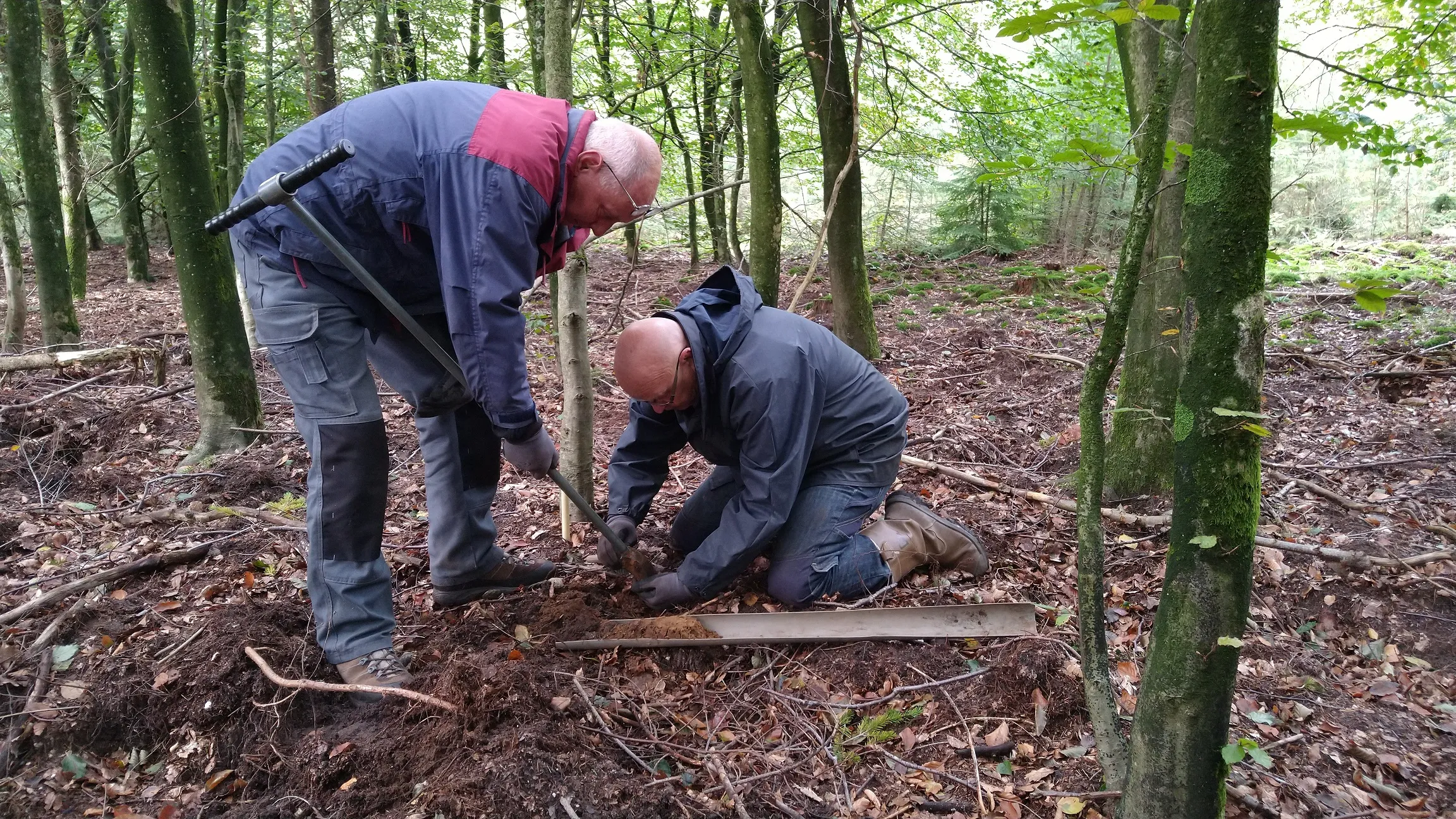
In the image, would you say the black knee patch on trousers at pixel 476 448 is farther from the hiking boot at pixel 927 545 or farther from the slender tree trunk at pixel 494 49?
the slender tree trunk at pixel 494 49

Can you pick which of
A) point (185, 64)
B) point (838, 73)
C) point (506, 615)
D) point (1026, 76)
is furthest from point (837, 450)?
point (1026, 76)

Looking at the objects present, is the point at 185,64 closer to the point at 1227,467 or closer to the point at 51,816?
the point at 51,816

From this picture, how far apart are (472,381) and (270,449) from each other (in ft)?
10.1

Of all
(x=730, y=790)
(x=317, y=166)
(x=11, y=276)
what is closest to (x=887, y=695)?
(x=730, y=790)

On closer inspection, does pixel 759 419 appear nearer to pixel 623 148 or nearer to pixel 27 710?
pixel 623 148

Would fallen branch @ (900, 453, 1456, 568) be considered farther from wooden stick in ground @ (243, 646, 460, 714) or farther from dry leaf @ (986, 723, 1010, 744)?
wooden stick in ground @ (243, 646, 460, 714)

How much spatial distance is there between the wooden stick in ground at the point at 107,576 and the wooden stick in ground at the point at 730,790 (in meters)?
2.47

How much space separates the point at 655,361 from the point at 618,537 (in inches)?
35.1

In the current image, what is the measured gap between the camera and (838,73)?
5.49 metres

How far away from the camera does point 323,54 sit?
737cm

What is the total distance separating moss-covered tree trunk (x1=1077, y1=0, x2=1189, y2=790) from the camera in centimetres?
186

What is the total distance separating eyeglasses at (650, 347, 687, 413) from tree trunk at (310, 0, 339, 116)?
628cm

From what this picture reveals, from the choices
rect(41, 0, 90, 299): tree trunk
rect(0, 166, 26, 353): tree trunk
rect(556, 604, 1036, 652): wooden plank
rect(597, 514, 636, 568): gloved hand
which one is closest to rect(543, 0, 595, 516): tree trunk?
rect(597, 514, 636, 568): gloved hand

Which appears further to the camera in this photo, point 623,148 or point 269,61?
point 269,61
